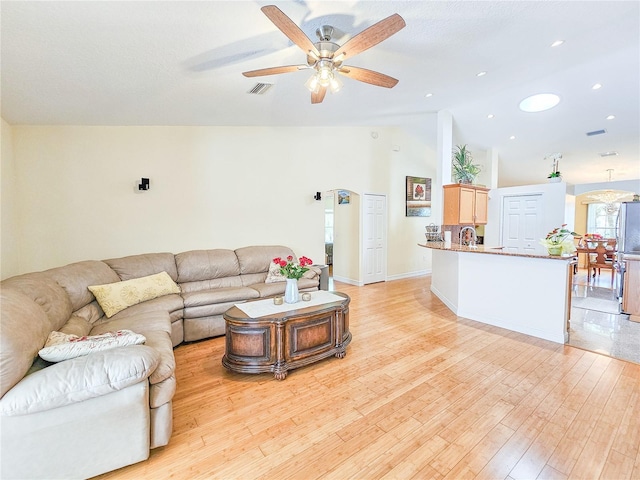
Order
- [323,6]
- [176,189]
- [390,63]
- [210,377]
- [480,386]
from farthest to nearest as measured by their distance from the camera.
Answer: [176,189]
[390,63]
[210,377]
[480,386]
[323,6]

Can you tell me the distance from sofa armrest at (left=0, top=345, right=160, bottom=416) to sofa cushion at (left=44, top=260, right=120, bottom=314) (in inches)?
57.8

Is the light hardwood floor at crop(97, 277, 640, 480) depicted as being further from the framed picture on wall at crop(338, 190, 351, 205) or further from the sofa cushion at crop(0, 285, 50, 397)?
the framed picture on wall at crop(338, 190, 351, 205)

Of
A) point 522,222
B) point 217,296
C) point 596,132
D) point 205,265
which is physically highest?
point 596,132

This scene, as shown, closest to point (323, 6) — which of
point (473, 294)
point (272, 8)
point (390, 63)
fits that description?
point (272, 8)

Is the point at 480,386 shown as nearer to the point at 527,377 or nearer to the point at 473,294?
the point at 527,377

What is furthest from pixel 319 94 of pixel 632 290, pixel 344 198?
pixel 632 290

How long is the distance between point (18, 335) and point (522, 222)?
25.6ft

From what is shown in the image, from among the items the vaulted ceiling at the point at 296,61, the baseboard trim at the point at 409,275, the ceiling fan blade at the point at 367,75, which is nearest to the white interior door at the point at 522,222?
the vaulted ceiling at the point at 296,61

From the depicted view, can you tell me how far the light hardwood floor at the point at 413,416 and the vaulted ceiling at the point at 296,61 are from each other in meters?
2.85

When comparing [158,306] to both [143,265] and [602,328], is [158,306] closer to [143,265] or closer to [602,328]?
[143,265]

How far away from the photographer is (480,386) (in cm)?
242

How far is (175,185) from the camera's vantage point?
169 inches

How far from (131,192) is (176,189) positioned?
0.57 metres

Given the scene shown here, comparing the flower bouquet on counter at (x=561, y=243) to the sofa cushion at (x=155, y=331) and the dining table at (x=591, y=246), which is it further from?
the dining table at (x=591, y=246)
